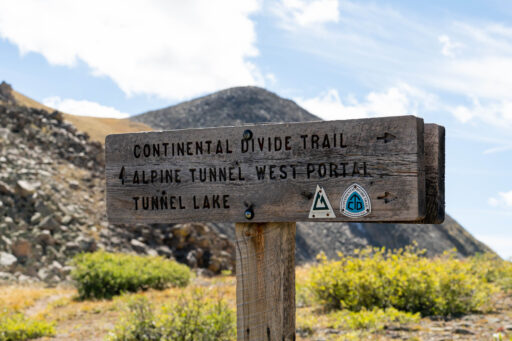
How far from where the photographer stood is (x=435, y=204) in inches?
118

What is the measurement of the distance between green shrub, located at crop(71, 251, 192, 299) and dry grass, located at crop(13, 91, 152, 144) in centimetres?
1610

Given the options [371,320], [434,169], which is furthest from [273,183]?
[371,320]

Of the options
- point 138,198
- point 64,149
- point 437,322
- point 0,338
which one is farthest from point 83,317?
point 64,149

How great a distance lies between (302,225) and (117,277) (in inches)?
710

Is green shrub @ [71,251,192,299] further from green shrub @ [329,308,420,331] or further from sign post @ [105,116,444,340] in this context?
sign post @ [105,116,444,340]

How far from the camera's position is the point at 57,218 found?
16031mm

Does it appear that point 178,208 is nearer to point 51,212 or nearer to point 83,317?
point 83,317

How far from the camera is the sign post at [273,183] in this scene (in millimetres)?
2758

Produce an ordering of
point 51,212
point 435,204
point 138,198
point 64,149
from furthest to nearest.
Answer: point 64,149, point 51,212, point 138,198, point 435,204

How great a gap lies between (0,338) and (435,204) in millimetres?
6854

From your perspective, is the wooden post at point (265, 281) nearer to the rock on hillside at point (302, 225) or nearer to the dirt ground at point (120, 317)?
the dirt ground at point (120, 317)

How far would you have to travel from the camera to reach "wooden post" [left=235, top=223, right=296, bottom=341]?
3.03 metres

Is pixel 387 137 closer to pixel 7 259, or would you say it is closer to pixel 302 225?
pixel 7 259

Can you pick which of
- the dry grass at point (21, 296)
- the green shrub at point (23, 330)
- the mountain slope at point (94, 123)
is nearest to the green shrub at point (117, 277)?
the dry grass at point (21, 296)
